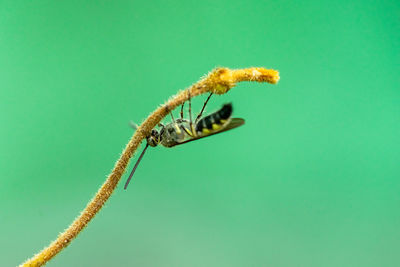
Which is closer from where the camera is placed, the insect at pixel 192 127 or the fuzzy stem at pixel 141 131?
the fuzzy stem at pixel 141 131

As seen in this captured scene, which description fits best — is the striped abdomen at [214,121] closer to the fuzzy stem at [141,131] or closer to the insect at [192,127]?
the insect at [192,127]

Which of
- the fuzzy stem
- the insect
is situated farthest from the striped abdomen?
the fuzzy stem

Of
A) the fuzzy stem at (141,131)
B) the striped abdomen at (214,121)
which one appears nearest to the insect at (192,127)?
the striped abdomen at (214,121)

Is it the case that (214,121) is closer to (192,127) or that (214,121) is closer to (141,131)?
(192,127)

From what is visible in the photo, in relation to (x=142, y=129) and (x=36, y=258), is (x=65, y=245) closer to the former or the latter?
(x=36, y=258)

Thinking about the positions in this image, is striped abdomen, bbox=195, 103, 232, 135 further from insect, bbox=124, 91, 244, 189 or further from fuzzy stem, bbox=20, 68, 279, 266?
fuzzy stem, bbox=20, 68, 279, 266
